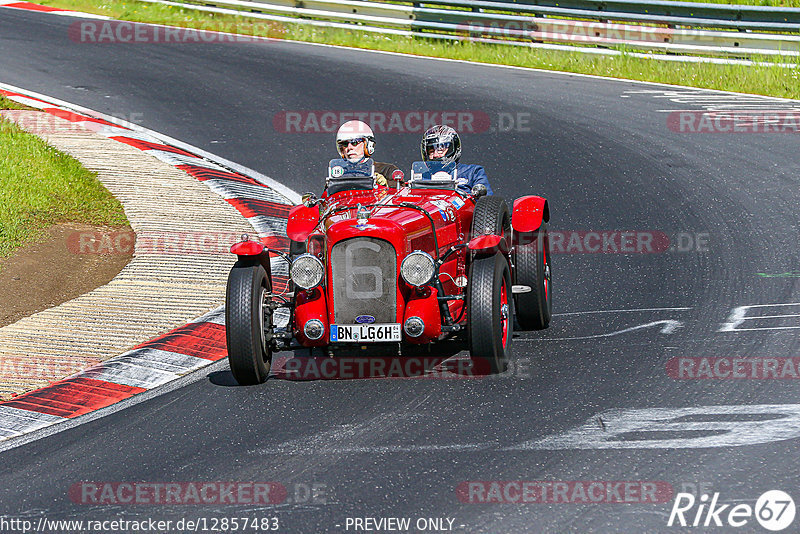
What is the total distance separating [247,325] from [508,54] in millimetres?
14263

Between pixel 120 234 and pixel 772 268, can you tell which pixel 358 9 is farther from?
pixel 772 268

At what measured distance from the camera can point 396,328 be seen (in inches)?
290

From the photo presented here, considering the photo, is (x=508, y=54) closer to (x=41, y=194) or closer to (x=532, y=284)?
(x=41, y=194)

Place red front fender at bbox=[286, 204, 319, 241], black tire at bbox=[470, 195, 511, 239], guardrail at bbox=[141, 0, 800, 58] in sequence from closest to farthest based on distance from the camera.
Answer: black tire at bbox=[470, 195, 511, 239] → red front fender at bbox=[286, 204, 319, 241] → guardrail at bbox=[141, 0, 800, 58]

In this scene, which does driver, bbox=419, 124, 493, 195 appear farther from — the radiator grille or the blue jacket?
the radiator grille

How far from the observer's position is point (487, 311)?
7211mm

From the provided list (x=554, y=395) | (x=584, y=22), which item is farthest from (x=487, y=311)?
(x=584, y=22)

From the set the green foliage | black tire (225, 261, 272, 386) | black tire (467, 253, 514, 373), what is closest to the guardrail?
the green foliage

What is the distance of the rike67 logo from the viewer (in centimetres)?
514

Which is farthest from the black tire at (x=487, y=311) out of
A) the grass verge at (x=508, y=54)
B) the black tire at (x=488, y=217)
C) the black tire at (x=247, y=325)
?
the grass verge at (x=508, y=54)

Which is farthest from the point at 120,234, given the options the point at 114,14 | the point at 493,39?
the point at 114,14

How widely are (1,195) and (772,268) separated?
25.2 ft

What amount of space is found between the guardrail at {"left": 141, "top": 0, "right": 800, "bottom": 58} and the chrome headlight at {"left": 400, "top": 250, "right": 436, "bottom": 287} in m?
13.1

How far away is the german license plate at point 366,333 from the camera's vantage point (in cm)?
735
